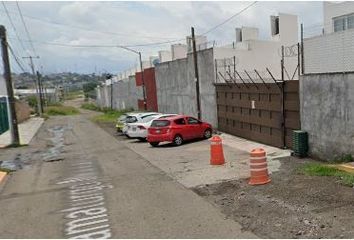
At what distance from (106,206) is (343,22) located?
21941mm

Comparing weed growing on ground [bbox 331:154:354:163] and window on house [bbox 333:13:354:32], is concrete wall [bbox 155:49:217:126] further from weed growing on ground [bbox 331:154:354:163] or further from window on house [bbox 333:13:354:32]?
weed growing on ground [bbox 331:154:354:163]

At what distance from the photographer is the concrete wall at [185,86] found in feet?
94.3

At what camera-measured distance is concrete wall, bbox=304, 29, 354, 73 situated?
14.3 meters

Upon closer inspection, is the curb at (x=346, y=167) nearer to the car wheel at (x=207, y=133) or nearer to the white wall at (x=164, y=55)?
the car wheel at (x=207, y=133)

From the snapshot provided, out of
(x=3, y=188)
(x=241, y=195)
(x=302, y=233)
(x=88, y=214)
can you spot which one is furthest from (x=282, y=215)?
Answer: (x=3, y=188)

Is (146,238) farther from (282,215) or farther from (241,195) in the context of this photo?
(241,195)

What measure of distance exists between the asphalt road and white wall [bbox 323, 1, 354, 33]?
1651 centimetres

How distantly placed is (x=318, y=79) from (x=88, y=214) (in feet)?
30.0

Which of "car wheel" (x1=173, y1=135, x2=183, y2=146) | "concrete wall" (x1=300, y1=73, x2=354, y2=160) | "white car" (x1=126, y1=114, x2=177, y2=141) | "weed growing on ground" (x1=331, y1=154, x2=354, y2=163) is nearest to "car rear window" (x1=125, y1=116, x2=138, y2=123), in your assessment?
"white car" (x1=126, y1=114, x2=177, y2=141)

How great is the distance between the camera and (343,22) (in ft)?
89.2

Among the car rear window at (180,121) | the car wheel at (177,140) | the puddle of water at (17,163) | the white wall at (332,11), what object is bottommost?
the puddle of water at (17,163)

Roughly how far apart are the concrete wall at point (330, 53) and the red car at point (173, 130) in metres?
8.50

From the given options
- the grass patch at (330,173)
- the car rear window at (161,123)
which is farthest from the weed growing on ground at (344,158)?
the car rear window at (161,123)

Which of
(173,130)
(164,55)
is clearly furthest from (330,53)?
(164,55)
